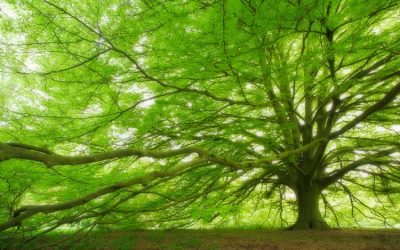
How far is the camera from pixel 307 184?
9289mm

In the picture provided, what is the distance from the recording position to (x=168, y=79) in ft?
17.9

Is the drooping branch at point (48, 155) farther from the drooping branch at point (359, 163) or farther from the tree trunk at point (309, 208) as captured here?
the tree trunk at point (309, 208)

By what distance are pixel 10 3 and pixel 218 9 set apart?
8.23ft

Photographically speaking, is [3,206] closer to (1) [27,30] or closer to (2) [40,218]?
(2) [40,218]

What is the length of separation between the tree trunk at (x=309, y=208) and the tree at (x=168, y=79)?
142 centimetres

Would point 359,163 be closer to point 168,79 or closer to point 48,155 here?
point 168,79

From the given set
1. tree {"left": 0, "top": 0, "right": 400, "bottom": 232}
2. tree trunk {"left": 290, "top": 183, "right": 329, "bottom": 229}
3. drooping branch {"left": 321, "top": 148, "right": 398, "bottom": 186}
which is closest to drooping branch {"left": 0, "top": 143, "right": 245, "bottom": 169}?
tree {"left": 0, "top": 0, "right": 400, "bottom": 232}

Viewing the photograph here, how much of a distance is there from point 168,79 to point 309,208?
6.00m

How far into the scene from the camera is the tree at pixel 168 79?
13.3ft

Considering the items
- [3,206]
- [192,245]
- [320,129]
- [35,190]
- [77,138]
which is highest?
[320,129]

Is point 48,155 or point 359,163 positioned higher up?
point 359,163

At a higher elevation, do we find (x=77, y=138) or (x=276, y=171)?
(x=276, y=171)

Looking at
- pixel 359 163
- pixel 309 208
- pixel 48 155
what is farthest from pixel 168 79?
pixel 309 208

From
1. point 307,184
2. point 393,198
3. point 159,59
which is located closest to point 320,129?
point 307,184
